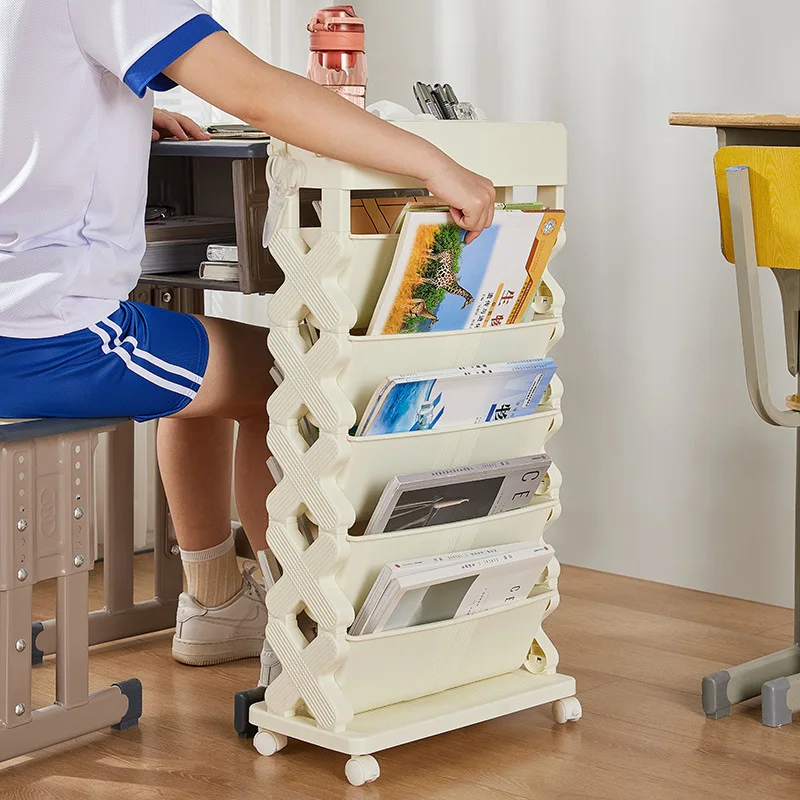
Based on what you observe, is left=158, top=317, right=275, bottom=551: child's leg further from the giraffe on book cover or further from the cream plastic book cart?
the giraffe on book cover

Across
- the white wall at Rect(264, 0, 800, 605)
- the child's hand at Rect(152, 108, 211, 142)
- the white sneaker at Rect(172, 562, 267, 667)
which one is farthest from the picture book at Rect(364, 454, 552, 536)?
the white wall at Rect(264, 0, 800, 605)

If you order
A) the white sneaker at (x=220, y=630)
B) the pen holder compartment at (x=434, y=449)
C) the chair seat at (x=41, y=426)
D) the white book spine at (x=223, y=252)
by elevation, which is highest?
the white book spine at (x=223, y=252)

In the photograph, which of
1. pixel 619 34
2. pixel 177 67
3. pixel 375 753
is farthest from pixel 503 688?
pixel 619 34

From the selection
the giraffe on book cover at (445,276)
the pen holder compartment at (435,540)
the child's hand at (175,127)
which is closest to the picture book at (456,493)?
the pen holder compartment at (435,540)

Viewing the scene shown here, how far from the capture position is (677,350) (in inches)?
100

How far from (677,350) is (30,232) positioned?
4.44ft

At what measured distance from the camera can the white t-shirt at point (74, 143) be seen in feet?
4.96

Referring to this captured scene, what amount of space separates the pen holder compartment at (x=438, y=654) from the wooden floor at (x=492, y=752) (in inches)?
3.2

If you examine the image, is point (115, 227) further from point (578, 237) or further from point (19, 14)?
point (578, 237)

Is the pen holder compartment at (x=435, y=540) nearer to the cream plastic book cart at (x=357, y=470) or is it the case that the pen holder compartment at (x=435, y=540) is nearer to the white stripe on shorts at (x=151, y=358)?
the cream plastic book cart at (x=357, y=470)

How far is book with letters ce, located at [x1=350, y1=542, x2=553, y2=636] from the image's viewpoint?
1.65m

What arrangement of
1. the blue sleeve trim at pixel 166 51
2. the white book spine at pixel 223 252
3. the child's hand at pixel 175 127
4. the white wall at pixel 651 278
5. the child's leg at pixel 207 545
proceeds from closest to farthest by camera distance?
the blue sleeve trim at pixel 166 51 < the white book spine at pixel 223 252 < the child's hand at pixel 175 127 < the child's leg at pixel 207 545 < the white wall at pixel 651 278

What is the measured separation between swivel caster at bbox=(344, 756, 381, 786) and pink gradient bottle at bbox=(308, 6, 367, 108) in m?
0.86

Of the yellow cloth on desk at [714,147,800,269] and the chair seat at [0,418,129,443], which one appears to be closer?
the chair seat at [0,418,129,443]
